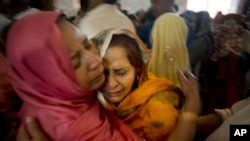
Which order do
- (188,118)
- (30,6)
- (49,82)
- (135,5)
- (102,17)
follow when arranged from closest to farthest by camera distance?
(49,82) → (188,118) → (30,6) → (102,17) → (135,5)

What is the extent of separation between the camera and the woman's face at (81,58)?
0.50 m

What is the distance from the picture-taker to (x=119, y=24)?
0.96 metres

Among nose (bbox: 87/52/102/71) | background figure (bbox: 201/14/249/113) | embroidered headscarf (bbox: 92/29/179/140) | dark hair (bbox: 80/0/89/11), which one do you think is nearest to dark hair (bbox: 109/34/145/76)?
embroidered headscarf (bbox: 92/29/179/140)

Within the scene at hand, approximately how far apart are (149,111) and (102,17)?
17.8 inches

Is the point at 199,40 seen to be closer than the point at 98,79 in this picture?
No

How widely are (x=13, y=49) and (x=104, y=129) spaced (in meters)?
0.24

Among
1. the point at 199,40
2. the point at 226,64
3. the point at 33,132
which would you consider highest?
the point at 33,132

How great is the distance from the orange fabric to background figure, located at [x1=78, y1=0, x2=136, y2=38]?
1.09 ft

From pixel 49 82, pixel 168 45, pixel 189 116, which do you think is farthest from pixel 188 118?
pixel 168 45

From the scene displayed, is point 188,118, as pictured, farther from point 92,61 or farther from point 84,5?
point 84,5

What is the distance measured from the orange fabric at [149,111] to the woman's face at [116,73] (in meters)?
0.03

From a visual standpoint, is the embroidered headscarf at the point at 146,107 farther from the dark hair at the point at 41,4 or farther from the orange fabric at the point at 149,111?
the dark hair at the point at 41,4

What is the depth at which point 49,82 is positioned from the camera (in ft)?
1.63

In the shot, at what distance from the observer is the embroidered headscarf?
2.15 feet
